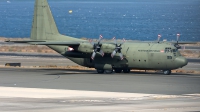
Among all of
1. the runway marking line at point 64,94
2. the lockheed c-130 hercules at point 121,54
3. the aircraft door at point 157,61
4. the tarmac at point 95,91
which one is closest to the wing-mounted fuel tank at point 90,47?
the lockheed c-130 hercules at point 121,54

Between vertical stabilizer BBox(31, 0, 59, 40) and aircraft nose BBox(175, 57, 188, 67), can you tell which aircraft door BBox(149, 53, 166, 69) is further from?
vertical stabilizer BBox(31, 0, 59, 40)

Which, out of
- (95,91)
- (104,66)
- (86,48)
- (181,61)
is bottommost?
(95,91)

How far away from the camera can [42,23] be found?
5319cm

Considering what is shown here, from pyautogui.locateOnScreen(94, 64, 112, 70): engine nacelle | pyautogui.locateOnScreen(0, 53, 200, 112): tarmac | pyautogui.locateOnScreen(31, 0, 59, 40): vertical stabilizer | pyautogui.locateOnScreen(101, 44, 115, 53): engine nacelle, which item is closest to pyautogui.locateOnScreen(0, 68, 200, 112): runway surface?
pyautogui.locateOnScreen(0, 53, 200, 112): tarmac

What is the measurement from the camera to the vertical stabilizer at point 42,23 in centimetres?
5300

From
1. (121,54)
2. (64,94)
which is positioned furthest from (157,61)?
(64,94)

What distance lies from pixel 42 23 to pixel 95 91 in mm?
18889

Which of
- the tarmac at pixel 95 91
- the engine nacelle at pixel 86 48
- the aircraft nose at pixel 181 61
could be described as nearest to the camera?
the tarmac at pixel 95 91

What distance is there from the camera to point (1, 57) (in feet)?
225

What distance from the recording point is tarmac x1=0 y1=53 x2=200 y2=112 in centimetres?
2795

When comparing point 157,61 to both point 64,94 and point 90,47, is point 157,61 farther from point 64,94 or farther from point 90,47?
point 64,94

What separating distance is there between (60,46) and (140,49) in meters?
8.01

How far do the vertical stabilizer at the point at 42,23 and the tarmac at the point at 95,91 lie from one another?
3.33 m

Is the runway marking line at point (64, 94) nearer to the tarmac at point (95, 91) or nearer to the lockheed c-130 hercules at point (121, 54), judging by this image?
the tarmac at point (95, 91)
